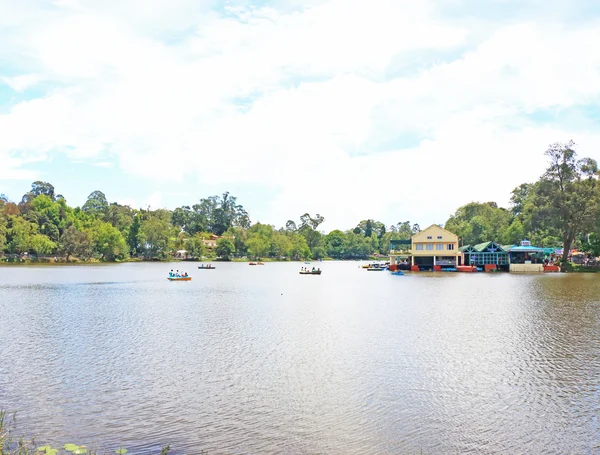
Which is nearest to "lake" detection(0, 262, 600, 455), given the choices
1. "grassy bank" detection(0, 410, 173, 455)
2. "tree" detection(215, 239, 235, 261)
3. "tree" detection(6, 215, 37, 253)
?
"grassy bank" detection(0, 410, 173, 455)

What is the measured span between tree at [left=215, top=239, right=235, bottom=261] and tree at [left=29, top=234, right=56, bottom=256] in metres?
53.1

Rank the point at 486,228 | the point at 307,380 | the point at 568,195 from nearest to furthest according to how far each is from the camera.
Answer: the point at 307,380
the point at 568,195
the point at 486,228

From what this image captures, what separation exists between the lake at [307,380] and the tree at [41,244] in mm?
103064

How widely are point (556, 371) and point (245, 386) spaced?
38.6 ft

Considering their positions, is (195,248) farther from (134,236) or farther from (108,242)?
(108,242)

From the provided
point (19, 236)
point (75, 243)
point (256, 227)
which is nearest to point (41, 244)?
point (19, 236)

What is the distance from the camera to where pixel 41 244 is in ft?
418

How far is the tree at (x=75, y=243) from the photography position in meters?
129

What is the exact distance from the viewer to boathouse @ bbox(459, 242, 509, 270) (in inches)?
3802

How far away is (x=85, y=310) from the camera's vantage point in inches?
1427

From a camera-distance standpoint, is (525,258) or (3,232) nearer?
(525,258)

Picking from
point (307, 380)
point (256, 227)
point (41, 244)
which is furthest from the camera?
point (256, 227)

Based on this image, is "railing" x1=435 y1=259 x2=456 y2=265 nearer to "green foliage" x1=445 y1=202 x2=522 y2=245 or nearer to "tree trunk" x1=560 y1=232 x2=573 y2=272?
"tree trunk" x1=560 y1=232 x2=573 y2=272

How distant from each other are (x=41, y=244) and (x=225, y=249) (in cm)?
5843
